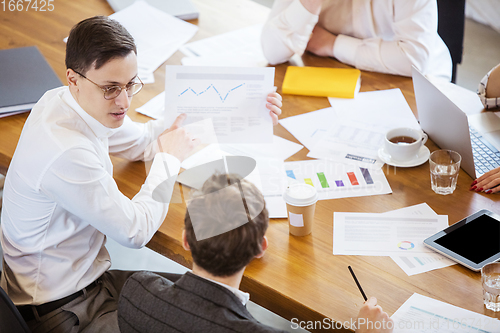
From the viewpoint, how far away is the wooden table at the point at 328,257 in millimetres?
1011

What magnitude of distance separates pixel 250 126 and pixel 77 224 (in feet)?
1.74

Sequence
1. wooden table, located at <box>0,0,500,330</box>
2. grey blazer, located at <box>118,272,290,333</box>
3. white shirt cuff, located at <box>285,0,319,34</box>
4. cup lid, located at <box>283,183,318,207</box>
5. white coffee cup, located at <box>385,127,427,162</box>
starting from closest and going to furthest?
grey blazer, located at <box>118,272,290,333</box> → wooden table, located at <box>0,0,500,330</box> → cup lid, located at <box>283,183,318,207</box> → white coffee cup, located at <box>385,127,427,162</box> → white shirt cuff, located at <box>285,0,319,34</box>

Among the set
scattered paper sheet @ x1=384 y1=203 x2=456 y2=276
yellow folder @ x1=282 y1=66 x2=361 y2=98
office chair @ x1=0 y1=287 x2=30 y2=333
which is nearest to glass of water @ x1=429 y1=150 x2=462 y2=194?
scattered paper sheet @ x1=384 y1=203 x2=456 y2=276

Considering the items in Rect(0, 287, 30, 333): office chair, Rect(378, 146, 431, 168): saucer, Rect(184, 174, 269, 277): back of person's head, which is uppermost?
Rect(184, 174, 269, 277): back of person's head

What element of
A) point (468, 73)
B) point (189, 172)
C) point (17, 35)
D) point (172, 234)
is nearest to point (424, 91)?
point (189, 172)

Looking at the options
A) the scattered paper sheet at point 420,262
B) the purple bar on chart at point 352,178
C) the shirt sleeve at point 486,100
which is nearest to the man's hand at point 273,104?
the purple bar on chart at point 352,178

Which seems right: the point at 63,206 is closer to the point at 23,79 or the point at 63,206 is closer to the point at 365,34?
the point at 23,79

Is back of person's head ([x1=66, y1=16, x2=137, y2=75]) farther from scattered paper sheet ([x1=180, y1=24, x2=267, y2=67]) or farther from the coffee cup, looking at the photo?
scattered paper sheet ([x1=180, y1=24, x2=267, y2=67])

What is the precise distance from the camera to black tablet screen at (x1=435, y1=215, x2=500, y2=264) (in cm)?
107

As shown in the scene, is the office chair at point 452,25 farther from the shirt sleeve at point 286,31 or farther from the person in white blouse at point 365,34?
the shirt sleeve at point 286,31

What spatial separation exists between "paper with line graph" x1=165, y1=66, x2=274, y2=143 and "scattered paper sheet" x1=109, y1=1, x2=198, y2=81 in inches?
21.5

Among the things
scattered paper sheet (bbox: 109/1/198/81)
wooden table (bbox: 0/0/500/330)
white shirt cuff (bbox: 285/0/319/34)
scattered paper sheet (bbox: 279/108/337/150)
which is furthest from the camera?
scattered paper sheet (bbox: 109/1/198/81)

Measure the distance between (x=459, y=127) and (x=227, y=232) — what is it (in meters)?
0.71

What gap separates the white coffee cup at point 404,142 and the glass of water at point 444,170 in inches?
2.6
